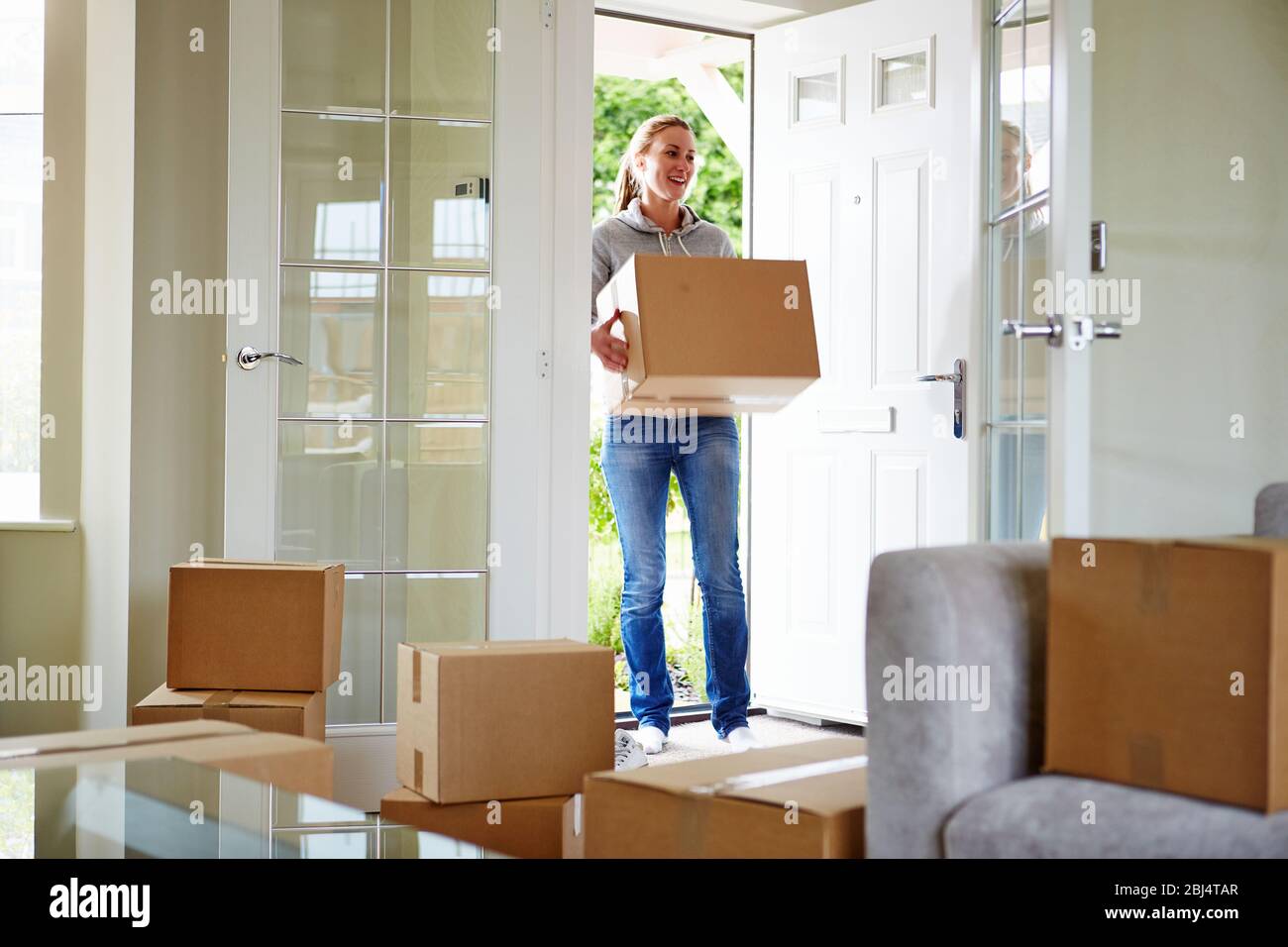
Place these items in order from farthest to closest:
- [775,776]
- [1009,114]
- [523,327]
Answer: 1. [523,327]
2. [1009,114]
3. [775,776]

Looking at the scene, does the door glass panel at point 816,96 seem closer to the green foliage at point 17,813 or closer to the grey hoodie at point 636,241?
the grey hoodie at point 636,241

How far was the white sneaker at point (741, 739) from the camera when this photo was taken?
309 centimetres

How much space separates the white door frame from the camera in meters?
2.71

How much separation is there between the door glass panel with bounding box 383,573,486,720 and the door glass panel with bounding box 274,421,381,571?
0.10m

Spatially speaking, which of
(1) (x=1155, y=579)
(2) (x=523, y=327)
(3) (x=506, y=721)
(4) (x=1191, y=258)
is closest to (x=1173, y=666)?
(1) (x=1155, y=579)

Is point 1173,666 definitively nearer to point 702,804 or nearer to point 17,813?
point 702,804

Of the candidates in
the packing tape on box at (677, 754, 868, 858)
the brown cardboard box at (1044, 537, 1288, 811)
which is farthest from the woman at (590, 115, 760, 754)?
the brown cardboard box at (1044, 537, 1288, 811)

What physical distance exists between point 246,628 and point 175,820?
1128 mm

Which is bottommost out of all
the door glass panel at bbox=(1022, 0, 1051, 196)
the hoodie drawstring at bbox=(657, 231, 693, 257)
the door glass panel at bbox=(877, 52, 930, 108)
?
the hoodie drawstring at bbox=(657, 231, 693, 257)

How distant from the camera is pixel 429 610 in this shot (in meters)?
2.88

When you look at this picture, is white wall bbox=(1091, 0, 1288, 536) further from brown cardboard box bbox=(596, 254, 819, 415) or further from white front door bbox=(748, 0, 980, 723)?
white front door bbox=(748, 0, 980, 723)

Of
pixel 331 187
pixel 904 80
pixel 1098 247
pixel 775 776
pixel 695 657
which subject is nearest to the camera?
pixel 775 776
